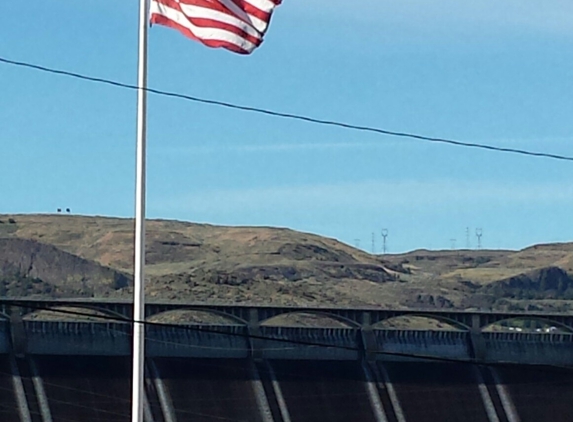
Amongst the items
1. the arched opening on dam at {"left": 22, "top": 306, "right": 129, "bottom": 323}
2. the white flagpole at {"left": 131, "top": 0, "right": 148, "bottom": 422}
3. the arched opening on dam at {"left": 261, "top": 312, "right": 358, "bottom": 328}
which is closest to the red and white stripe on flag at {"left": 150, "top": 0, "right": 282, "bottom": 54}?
the white flagpole at {"left": 131, "top": 0, "right": 148, "bottom": 422}

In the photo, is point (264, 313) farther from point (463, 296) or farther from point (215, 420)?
point (463, 296)

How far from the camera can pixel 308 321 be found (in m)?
134

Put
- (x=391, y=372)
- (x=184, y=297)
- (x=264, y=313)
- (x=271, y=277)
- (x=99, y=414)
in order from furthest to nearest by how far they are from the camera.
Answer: (x=271, y=277) < (x=184, y=297) < (x=264, y=313) < (x=391, y=372) < (x=99, y=414)

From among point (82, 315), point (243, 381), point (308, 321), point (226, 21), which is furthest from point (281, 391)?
point (308, 321)

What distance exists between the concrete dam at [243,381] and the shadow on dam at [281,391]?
0.23 ft

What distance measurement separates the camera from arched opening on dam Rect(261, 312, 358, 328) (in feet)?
273

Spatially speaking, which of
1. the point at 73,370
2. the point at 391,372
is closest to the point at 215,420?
the point at 73,370

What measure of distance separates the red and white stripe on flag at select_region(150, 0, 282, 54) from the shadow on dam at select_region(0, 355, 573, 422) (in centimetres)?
4855

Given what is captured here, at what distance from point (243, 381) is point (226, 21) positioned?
56075 millimetres

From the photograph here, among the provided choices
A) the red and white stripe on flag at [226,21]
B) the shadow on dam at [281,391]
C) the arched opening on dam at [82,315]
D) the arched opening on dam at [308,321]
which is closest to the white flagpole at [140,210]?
the red and white stripe on flag at [226,21]

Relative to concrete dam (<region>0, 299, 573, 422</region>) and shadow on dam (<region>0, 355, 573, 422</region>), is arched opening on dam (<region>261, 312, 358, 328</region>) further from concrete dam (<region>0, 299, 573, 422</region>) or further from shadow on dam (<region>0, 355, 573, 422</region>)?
shadow on dam (<region>0, 355, 573, 422</region>)

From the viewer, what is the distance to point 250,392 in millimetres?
67875

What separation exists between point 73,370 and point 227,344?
404 inches

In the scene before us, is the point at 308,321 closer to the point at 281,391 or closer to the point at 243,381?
the point at 243,381
